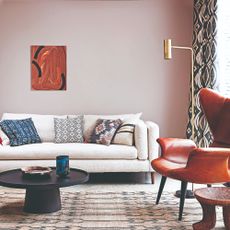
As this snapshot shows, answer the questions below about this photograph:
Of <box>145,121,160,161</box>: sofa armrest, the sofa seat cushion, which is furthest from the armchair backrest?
the sofa seat cushion

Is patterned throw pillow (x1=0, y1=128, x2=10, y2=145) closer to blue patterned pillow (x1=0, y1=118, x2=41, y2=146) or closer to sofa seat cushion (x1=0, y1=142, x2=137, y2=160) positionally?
blue patterned pillow (x1=0, y1=118, x2=41, y2=146)

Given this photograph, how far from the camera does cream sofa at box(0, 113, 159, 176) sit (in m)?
4.78

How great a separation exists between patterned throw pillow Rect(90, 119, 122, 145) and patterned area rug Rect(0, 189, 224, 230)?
84 cm

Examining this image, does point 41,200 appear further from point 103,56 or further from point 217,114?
point 103,56

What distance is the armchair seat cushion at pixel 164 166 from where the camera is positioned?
147 inches

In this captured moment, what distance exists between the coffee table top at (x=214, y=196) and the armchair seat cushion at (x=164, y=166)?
476 millimetres

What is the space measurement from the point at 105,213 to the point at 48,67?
2.77 m

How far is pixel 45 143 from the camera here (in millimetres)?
5215

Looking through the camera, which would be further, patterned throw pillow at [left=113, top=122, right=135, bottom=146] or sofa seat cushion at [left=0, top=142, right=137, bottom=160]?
patterned throw pillow at [left=113, top=122, right=135, bottom=146]

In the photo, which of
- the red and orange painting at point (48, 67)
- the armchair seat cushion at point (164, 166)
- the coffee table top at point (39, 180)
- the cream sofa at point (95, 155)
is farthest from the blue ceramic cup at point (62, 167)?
the red and orange painting at point (48, 67)

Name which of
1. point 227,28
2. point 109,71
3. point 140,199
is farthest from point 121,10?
point 140,199

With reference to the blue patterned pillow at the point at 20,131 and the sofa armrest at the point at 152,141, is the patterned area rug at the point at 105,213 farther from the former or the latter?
the blue patterned pillow at the point at 20,131

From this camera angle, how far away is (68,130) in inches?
208

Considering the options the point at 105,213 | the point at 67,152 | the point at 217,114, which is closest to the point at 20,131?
the point at 67,152
